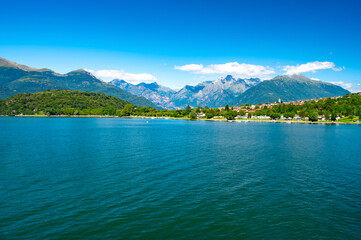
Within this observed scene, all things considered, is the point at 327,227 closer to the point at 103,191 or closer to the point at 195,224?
the point at 195,224

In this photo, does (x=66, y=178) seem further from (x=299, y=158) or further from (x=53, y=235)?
(x=299, y=158)

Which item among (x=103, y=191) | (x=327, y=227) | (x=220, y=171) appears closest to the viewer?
(x=327, y=227)

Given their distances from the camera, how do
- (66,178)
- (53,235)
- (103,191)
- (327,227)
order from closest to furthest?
(53,235) < (327,227) < (103,191) < (66,178)

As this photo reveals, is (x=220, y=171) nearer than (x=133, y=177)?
No

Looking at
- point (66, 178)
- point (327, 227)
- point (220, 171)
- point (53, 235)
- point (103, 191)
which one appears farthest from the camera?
point (220, 171)

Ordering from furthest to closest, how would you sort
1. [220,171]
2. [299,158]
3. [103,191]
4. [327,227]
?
[299,158]
[220,171]
[103,191]
[327,227]

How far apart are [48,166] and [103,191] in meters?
17.5

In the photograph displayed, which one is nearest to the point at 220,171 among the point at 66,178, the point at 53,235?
the point at 66,178

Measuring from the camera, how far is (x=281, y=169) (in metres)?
38.4

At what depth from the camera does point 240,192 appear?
26.8 metres

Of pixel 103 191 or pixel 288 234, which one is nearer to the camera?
pixel 288 234

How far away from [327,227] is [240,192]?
928 cm

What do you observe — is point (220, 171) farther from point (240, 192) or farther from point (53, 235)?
point (53, 235)

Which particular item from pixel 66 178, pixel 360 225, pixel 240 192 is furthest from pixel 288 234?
pixel 66 178
